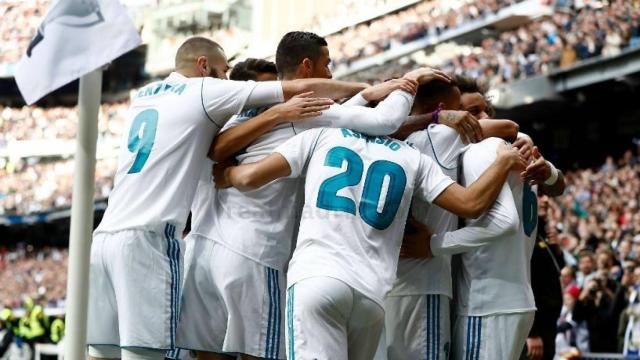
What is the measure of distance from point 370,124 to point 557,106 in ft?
70.9

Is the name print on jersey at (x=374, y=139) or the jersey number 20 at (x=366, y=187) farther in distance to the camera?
the name print on jersey at (x=374, y=139)

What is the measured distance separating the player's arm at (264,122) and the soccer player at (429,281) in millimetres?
512

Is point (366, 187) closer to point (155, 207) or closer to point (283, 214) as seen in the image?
point (283, 214)

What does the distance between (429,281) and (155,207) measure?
1224mm

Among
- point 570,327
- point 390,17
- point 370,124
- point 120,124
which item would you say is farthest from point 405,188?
point 120,124

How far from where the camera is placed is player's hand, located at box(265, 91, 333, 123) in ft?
14.9

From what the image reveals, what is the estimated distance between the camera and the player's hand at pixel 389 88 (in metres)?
4.59

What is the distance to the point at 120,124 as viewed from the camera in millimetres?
39406

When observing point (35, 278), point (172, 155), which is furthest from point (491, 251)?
point (35, 278)

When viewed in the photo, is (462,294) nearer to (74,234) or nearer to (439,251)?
(439,251)

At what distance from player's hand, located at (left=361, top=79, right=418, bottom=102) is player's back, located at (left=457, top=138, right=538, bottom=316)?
0.39 meters

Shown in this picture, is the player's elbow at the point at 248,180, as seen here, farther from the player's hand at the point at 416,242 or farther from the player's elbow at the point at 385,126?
the player's hand at the point at 416,242

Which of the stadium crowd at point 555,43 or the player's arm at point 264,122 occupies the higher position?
the stadium crowd at point 555,43

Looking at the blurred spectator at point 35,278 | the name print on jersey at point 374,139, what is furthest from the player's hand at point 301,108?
the blurred spectator at point 35,278
